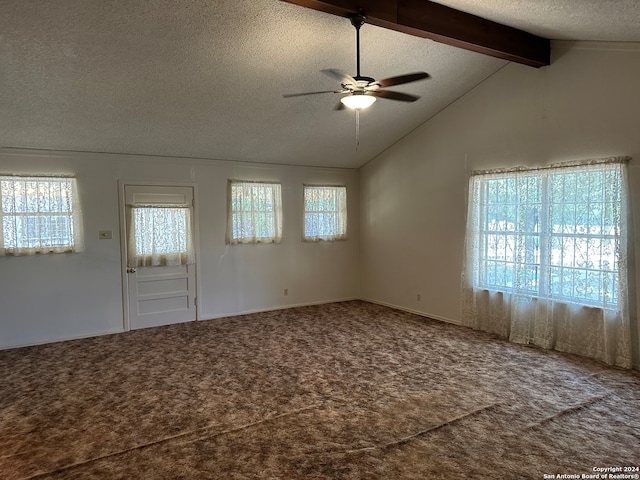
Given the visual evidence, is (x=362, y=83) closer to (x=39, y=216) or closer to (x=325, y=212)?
(x=325, y=212)

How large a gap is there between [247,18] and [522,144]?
332cm

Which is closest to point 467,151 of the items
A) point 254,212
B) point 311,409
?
point 254,212

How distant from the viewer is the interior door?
5469 mm

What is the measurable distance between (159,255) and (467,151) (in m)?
4.35

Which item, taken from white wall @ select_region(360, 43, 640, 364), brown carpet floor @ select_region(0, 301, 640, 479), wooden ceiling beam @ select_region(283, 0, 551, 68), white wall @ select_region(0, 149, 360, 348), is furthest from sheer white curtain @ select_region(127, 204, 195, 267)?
wooden ceiling beam @ select_region(283, 0, 551, 68)

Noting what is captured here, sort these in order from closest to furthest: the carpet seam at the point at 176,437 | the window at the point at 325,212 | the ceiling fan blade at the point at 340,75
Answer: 1. the carpet seam at the point at 176,437
2. the ceiling fan blade at the point at 340,75
3. the window at the point at 325,212

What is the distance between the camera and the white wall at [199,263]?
4883 mm

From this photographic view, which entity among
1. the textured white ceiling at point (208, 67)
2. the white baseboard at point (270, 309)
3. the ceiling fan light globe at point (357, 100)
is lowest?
the white baseboard at point (270, 309)

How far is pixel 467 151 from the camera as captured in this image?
5340 millimetres

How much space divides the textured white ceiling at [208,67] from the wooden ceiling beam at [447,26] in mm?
120

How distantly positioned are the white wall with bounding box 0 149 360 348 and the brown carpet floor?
17.0 inches

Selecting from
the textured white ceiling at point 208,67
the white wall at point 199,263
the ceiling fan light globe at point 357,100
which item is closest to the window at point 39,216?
the white wall at point 199,263

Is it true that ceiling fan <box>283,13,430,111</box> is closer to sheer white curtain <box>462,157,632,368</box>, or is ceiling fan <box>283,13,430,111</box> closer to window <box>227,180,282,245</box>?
sheer white curtain <box>462,157,632,368</box>

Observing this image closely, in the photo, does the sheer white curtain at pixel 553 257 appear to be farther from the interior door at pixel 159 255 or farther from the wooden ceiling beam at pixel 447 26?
the interior door at pixel 159 255
